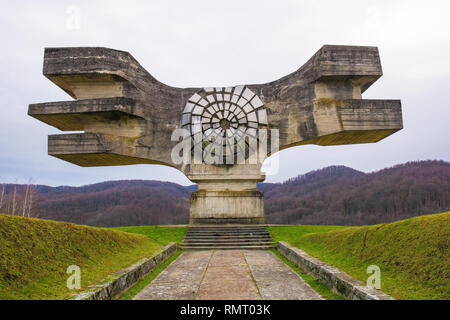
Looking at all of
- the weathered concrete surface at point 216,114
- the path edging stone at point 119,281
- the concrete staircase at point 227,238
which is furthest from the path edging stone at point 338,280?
the weathered concrete surface at point 216,114

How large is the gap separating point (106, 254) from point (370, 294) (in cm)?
576

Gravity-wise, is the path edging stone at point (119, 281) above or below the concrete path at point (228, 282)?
above

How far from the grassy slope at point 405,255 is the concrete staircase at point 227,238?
5.13 m

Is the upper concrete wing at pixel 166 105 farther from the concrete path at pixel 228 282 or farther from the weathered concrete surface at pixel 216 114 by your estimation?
the concrete path at pixel 228 282

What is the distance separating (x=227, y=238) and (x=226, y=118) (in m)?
6.54

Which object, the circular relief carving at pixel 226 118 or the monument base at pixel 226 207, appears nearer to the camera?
the monument base at pixel 226 207

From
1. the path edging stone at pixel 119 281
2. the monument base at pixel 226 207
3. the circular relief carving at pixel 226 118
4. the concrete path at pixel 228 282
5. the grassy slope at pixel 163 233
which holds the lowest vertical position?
the concrete path at pixel 228 282

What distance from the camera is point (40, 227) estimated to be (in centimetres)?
605

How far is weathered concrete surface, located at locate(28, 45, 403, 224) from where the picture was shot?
15914 millimetres

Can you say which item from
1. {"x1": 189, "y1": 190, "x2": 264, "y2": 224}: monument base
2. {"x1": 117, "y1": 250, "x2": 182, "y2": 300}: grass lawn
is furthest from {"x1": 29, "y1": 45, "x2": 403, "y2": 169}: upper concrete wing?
{"x1": 117, "y1": 250, "x2": 182, "y2": 300}: grass lawn

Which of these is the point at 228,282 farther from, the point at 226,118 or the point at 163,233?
the point at 226,118

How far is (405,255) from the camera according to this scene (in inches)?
214

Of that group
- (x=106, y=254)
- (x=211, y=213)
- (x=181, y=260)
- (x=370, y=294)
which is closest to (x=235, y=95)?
(x=211, y=213)

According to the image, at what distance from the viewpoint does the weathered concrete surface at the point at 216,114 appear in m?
15.9
